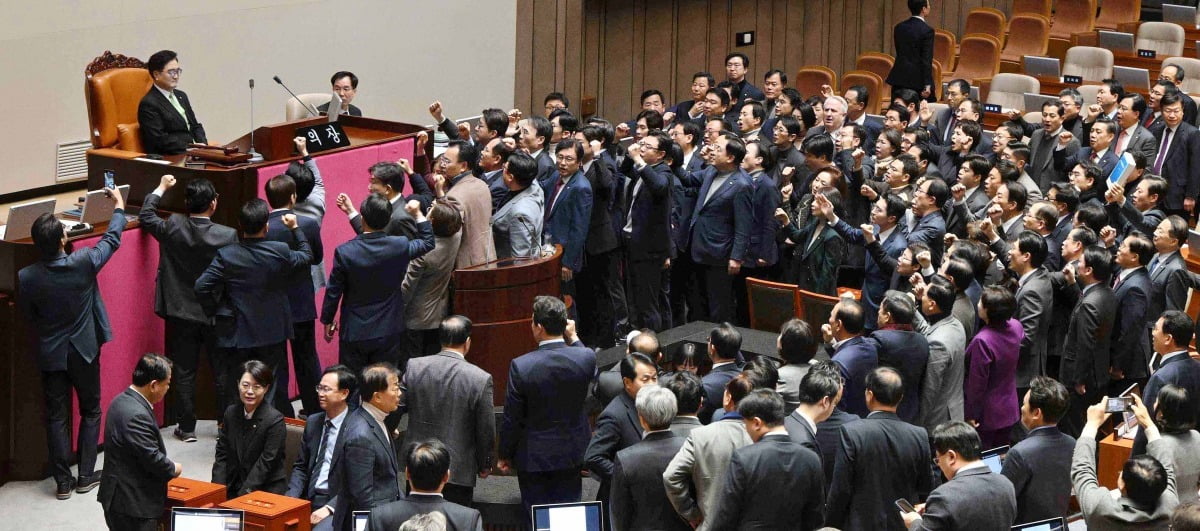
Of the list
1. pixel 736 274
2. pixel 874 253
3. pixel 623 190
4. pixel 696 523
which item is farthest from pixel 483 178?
pixel 696 523

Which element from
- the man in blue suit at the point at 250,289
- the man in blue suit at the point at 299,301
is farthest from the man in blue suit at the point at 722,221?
the man in blue suit at the point at 250,289

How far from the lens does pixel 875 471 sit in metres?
4.67

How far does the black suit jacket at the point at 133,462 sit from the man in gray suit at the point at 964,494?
2.65m

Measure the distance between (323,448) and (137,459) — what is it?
66cm

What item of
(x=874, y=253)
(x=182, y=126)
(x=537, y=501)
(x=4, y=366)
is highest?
(x=182, y=126)

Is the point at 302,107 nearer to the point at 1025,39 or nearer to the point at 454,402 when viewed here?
the point at 454,402

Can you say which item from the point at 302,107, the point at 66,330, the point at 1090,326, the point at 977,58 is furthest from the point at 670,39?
the point at 66,330

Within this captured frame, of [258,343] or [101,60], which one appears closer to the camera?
[258,343]

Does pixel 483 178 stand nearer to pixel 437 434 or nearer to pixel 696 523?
pixel 437 434

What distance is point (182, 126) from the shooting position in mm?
7766

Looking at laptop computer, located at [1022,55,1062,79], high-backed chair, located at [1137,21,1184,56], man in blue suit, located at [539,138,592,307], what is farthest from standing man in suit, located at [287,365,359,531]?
high-backed chair, located at [1137,21,1184,56]

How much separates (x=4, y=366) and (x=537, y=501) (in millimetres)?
2484

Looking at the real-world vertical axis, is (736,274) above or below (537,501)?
above

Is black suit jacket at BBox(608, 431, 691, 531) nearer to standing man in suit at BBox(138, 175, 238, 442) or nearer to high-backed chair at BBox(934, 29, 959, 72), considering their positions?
standing man in suit at BBox(138, 175, 238, 442)
